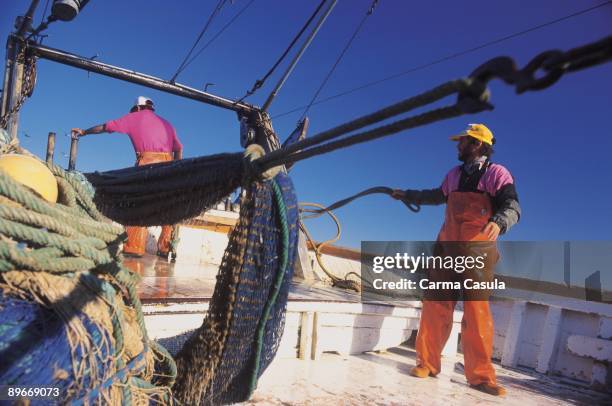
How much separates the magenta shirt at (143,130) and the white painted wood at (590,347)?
456cm

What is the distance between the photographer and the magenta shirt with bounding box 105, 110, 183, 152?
4.45 m

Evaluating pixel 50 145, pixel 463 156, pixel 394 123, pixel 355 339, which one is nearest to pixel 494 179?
pixel 463 156

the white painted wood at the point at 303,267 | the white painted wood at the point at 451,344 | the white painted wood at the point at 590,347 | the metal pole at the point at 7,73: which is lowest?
the white painted wood at the point at 451,344

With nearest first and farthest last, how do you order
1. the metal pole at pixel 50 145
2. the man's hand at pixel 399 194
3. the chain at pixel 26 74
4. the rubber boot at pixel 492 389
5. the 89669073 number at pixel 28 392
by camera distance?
the 89669073 number at pixel 28 392 < the rubber boot at pixel 492 389 < the man's hand at pixel 399 194 < the chain at pixel 26 74 < the metal pole at pixel 50 145

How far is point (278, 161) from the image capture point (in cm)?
113

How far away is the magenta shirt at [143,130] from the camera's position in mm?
4453

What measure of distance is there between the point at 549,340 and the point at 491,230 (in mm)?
2099

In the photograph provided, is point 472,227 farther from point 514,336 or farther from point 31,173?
point 31,173

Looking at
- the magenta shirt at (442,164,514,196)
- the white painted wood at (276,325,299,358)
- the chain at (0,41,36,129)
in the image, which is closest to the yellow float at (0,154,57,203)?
the white painted wood at (276,325,299,358)

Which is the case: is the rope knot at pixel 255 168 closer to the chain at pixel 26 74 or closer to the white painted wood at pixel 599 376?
the white painted wood at pixel 599 376

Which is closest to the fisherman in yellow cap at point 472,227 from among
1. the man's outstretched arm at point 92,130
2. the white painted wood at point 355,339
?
the white painted wood at point 355,339

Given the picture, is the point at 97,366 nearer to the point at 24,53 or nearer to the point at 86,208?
the point at 86,208

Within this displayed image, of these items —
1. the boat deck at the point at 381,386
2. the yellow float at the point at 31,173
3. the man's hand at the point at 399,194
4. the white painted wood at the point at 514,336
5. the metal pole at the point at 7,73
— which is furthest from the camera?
the metal pole at the point at 7,73

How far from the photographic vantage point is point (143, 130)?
14.6 feet
